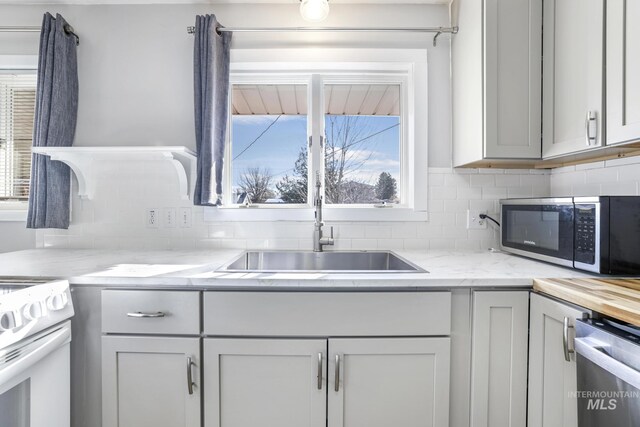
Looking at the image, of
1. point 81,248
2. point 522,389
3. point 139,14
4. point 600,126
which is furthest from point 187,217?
point 600,126

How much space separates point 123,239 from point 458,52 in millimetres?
2268

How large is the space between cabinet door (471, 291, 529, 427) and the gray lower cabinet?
0.44 feet

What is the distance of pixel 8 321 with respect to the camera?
92 cm

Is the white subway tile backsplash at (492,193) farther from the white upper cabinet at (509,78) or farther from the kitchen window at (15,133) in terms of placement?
the kitchen window at (15,133)

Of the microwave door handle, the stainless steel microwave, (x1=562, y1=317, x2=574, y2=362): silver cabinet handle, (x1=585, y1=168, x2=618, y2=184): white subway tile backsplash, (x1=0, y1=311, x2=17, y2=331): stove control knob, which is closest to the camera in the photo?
the microwave door handle

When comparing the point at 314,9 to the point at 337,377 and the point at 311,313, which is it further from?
the point at 337,377

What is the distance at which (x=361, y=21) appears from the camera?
1891 millimetres

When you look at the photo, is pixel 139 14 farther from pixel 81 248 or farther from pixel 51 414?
pixel 51 414

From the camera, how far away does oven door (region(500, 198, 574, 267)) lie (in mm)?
1298

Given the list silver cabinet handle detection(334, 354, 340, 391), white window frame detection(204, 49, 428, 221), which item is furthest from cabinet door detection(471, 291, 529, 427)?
white window frame detection(204, 49, 428, 221)

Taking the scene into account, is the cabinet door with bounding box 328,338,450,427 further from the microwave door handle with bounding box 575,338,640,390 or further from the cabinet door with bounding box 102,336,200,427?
the cabinet door with bounding box 102,336,200,427

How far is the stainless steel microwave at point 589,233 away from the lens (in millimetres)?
1142

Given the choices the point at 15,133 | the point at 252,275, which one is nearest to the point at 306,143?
the point at 252,275

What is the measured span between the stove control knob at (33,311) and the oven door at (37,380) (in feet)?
0.22
